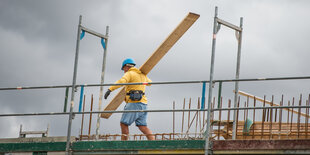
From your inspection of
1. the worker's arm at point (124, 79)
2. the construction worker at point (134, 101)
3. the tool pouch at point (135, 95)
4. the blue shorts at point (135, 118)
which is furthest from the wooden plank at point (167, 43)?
the blue shorts at point (135, 118)

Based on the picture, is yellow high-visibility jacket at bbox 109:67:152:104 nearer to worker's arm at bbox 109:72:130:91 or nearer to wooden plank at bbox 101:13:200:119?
worker's arm at bbox 109:72:130:91

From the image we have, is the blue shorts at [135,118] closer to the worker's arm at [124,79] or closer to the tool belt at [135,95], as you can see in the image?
the tool belt at [135,95]

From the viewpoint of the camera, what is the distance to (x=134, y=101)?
14.8 m

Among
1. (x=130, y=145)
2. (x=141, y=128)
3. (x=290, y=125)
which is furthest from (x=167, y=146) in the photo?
(x=290, y=125)

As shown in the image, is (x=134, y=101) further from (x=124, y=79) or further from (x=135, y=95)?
(x=124, y=79)

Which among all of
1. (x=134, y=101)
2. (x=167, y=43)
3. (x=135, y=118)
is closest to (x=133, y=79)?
(x=134, y=101)

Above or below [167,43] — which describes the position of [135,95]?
below

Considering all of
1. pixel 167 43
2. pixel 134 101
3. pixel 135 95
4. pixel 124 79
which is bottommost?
pixel 134 101

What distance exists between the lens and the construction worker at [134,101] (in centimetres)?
1460

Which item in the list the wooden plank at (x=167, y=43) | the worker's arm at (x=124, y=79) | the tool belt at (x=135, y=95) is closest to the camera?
the wooden plank at (x=167, y=43)


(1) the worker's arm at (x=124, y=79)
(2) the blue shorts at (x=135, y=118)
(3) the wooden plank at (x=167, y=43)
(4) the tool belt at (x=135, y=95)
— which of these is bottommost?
(2) the blue shorts at (x=135, y=118)

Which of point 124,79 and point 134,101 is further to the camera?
point 134,101

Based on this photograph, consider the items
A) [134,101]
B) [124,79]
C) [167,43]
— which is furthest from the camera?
[134,101]

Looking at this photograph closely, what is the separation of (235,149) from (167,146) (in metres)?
1.38
